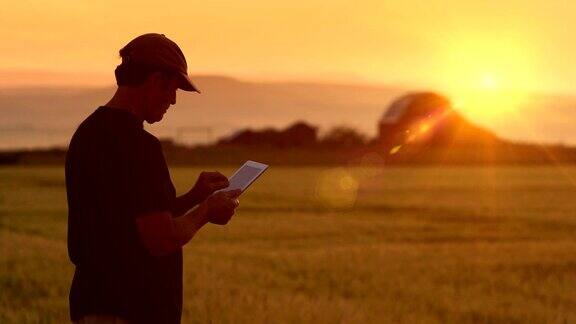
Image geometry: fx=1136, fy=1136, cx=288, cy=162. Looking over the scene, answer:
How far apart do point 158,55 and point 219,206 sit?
0.61 meters

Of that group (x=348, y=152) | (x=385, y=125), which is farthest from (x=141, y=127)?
(x=385, y=125)

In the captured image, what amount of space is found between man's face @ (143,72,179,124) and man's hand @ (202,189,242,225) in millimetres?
371

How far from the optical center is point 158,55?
13.6 feet

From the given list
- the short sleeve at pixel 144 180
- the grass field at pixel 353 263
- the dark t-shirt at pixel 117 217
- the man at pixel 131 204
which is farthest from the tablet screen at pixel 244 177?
the grass field at pixel 353 263

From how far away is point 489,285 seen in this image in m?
12.0

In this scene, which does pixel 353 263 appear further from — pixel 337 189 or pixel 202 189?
pixel 337 189

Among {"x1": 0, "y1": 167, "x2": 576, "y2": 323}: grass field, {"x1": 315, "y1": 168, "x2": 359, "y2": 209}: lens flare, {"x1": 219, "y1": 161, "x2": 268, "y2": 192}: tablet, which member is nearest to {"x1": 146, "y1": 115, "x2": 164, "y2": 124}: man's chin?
{"x1": 219, "y1": 161, "x2": 268, "y2": 192}: tablet

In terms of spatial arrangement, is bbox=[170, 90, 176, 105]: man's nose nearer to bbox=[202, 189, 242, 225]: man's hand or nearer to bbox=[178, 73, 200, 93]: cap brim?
bbox=[178, 73, 200, 93]: cap brim

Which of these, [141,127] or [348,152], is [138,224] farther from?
[348,152]

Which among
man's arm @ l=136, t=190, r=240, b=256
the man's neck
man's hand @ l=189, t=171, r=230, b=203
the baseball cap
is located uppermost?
the baseball cap

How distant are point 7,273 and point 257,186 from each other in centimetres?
2931

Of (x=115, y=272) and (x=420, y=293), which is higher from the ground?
(x=115, y=272)

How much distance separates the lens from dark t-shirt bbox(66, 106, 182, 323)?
412 cm

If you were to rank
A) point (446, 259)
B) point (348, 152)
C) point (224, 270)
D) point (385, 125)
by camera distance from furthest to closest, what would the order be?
point (385, 125) < point (348, 152) < point (446, 259) < point (224, 270)
